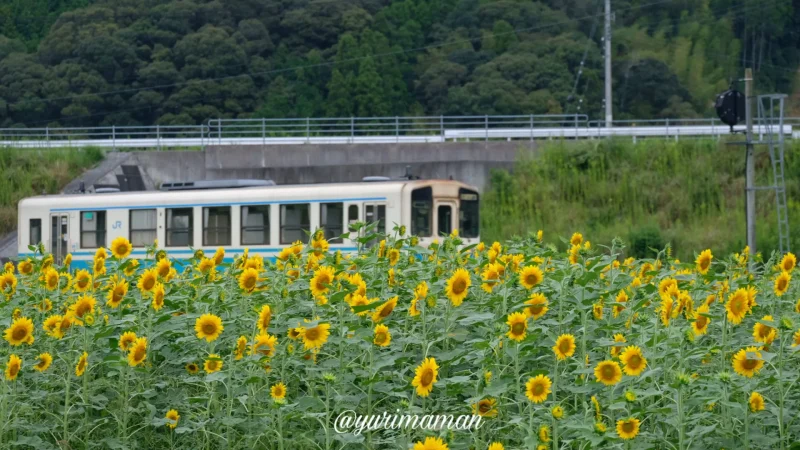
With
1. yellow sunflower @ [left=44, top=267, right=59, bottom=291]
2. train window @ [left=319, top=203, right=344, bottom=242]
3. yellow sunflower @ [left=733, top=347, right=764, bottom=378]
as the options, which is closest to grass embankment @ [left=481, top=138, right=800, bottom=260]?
train window @ [left=319, top=203, right=344, bottom=242]

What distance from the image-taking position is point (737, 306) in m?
5.31

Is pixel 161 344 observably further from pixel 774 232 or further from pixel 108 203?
pixel 774 232

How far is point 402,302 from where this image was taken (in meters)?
6.77

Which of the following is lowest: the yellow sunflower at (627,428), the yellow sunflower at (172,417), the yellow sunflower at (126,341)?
the yellow sunflower at (172,417)

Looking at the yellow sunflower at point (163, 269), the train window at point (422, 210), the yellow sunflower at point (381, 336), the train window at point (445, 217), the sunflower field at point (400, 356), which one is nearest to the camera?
the sunflower field at point (400, 356)

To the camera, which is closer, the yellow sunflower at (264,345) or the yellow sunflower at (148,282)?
the yellow sunflower at (264,345)

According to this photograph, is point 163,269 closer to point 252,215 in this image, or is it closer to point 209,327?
point 209,327

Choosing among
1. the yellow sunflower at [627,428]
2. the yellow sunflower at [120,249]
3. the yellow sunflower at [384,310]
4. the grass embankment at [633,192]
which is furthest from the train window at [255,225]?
the yellow sunflower at [627,428]

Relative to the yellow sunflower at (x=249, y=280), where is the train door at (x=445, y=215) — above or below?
below

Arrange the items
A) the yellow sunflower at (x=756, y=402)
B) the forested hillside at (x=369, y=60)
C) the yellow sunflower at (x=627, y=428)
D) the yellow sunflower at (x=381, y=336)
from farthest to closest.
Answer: the forested hillside at (x=369, y=60), the yellow sunflower at (x=381, y=336), the yellow sunflower at (x=756, y=402), the yellow sunflower at (x=627, y=428)

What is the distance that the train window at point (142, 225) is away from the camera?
77.7 ft

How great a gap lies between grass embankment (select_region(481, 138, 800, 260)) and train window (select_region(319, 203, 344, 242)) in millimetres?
6061

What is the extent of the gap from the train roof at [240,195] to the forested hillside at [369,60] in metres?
24.1

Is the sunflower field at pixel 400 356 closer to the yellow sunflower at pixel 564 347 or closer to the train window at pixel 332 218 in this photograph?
the yellow sunflower at pixel 564 347
